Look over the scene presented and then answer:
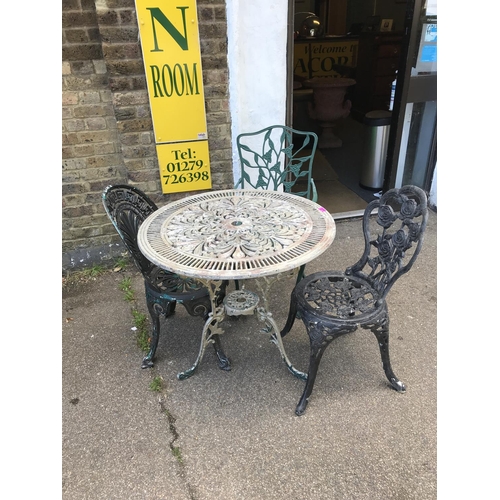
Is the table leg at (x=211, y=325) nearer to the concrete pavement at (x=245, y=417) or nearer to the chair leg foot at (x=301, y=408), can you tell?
the concrete pavement at (x=245, y=417)

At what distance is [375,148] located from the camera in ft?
13.6

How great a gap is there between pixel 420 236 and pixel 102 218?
2469mm

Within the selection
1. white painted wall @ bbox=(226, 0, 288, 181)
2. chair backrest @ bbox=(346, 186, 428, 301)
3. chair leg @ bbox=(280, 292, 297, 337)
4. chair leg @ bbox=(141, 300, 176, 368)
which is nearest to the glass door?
white painted wall @ bbox=(226, 0, 288, 181)

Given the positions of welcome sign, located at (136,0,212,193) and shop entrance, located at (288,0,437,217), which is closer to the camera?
welcome sign, located at (136,0,212,193)

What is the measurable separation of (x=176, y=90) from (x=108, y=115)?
55 centimetres

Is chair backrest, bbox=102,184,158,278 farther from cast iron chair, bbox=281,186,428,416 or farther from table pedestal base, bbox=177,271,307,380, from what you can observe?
cast iron chair, bbox=281,186,428,416

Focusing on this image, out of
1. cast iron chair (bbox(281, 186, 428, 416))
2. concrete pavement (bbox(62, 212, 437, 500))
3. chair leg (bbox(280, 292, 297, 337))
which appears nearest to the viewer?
concrete pavement (bbox(62, 212, 437, 500))

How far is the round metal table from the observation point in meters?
1.70

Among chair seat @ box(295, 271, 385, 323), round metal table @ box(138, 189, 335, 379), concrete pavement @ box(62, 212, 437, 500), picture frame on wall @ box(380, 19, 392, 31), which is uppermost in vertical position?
picture frame on wall @ box(380, 19, 392, 31)

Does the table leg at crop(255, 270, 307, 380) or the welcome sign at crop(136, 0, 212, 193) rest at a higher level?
the welcome sign at crop(136, 0, 212, 193)

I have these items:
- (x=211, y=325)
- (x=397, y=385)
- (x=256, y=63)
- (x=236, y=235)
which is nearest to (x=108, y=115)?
(x=256, y=63)

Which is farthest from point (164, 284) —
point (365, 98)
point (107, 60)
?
point (365, 98)

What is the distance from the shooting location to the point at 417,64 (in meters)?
3.26

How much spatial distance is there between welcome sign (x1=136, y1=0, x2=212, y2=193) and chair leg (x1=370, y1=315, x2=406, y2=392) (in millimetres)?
1810
